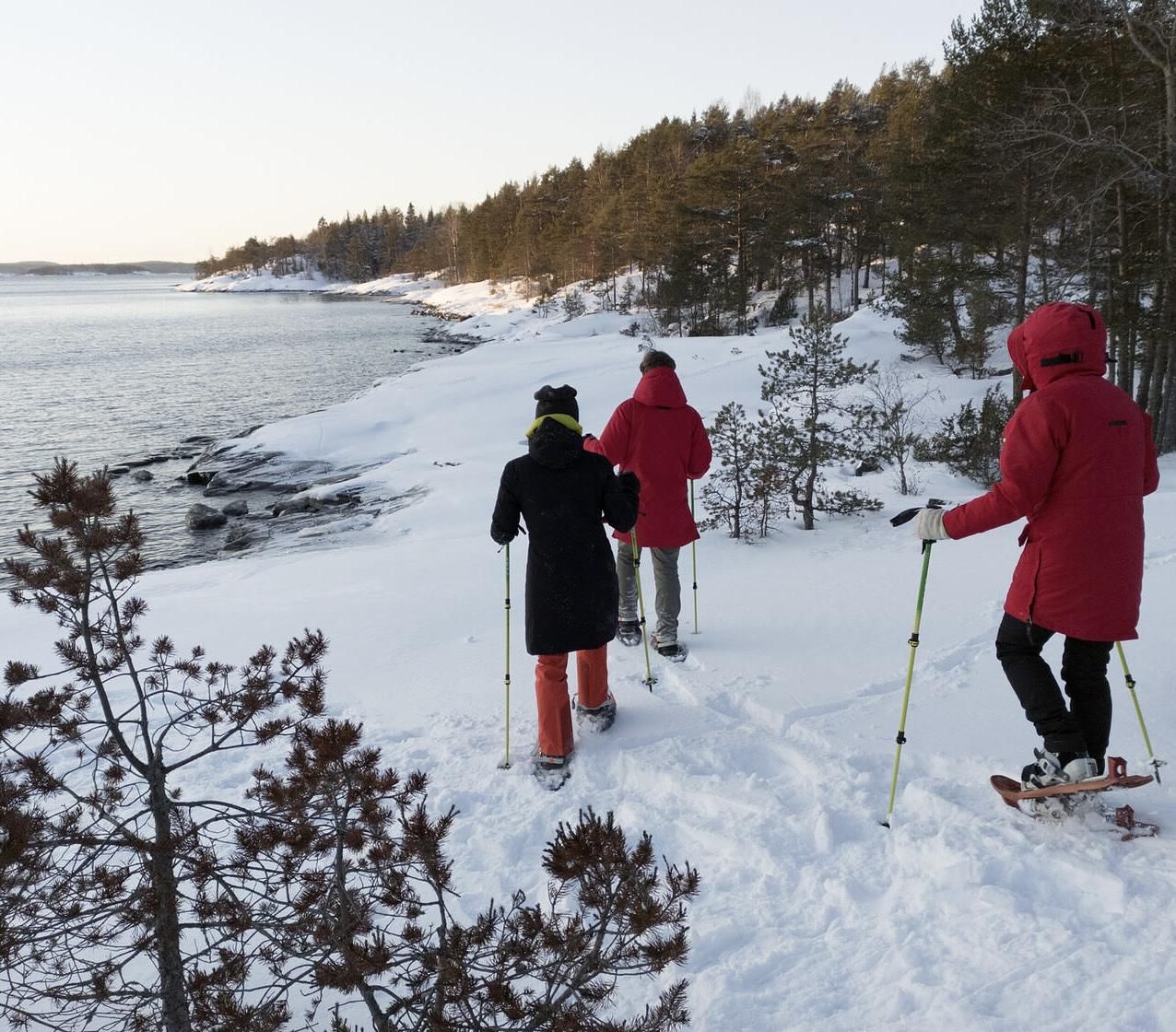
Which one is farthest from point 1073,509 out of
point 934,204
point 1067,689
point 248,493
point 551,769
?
point 934,204

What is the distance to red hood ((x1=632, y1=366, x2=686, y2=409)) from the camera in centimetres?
492

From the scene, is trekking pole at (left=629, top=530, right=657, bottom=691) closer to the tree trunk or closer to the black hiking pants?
the black hiking pants

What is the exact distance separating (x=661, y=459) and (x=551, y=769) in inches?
82.4

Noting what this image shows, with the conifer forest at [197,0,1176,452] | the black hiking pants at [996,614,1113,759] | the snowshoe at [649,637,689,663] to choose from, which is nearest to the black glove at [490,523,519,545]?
the snowshoe at [649,637,689,663]

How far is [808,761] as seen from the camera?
3.67 m

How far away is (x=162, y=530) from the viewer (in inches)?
508

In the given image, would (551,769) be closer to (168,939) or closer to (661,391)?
(168,939)

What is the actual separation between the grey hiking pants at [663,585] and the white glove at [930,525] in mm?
2054

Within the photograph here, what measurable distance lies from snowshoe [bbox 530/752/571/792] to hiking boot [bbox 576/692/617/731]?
294mm

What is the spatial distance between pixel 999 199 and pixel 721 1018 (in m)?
18.7

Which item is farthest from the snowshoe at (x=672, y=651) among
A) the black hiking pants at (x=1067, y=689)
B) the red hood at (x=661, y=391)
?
the black hiking pants at (x=1067, y=689)

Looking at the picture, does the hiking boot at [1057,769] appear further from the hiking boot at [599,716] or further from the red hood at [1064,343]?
the hiking boot at [599,716]

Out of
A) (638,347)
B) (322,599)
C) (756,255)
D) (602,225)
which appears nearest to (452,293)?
(602,225)

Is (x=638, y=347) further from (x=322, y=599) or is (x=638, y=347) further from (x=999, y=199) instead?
(x=322, y=599)
